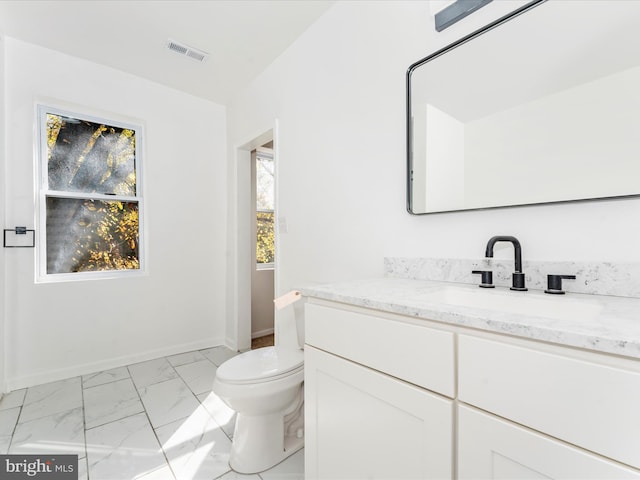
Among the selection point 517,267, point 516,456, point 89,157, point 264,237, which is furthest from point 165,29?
point 516,456

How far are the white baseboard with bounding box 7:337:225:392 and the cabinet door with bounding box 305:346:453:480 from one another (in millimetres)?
2177

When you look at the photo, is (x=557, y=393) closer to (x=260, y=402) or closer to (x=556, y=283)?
(x=556, y=283)

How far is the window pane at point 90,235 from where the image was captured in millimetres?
2352

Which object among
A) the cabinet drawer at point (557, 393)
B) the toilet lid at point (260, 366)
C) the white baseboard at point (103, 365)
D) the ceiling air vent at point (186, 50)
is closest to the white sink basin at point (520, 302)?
the cabinet drawer at point (557, 393)

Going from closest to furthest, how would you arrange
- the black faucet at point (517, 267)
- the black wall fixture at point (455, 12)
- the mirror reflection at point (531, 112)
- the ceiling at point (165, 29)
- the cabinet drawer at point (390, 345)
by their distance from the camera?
the cabinet drawer at point (390, 345), the mirror reflection at point (531, 112), the black faucet at point (517, 267), the black wall fixture at point (455, 12), the ceiling at point (165, 29)

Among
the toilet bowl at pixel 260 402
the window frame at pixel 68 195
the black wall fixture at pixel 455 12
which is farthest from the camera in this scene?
the window frame at pixel 68 195

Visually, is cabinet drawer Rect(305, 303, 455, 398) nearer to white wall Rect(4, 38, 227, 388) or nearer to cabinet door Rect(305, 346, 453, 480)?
cabinet door Rect(305, 346, 453, 480)

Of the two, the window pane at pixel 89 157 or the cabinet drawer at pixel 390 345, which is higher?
the window pane at pixel 89 157

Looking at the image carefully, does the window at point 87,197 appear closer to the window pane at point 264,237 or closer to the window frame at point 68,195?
the window frame at point 68,195

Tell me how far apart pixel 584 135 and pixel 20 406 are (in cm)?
323

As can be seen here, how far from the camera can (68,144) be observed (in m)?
2.42

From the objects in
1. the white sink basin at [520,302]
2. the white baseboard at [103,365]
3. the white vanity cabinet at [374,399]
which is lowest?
the white baseboard at [103,365]

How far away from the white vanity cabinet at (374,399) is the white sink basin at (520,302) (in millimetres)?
186

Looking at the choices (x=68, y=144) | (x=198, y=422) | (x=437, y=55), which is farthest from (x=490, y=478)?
(x=68, y=144)
